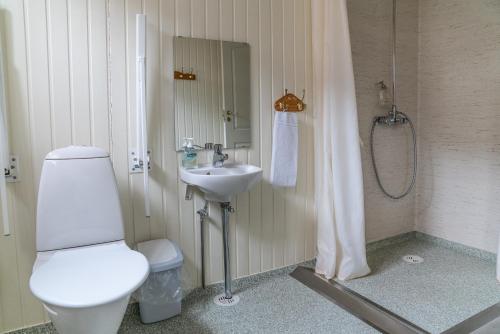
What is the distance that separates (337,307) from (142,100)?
1695mm

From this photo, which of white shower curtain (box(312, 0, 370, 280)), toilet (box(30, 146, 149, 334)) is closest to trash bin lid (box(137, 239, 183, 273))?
toilet (box(30, 146, 149, 334))

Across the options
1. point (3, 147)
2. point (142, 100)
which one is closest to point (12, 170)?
point (3, 147)

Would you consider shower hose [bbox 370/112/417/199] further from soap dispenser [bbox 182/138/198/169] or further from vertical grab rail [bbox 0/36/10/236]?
vertical grab rail [bbox 0/36/10/236]

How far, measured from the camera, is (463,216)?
290cm

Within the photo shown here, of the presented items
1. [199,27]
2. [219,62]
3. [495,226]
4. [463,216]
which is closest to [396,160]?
[463,216]

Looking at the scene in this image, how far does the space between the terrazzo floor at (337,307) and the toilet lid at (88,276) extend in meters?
0.53

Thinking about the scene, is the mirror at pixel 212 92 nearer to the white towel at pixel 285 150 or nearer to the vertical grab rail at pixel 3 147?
the white towel at pixel 285 150

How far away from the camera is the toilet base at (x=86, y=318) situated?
1.21 meters

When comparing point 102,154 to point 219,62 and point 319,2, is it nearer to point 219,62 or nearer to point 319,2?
point 219,62

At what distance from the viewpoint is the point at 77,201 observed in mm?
1683

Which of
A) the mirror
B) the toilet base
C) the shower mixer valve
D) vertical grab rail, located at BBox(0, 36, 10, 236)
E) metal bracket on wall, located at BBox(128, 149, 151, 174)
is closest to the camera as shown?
the toilet base

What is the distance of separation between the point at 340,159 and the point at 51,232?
5.96ft

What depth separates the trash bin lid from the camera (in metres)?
1.82

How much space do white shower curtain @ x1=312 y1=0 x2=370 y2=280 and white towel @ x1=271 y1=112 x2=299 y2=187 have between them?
17 centimetres
